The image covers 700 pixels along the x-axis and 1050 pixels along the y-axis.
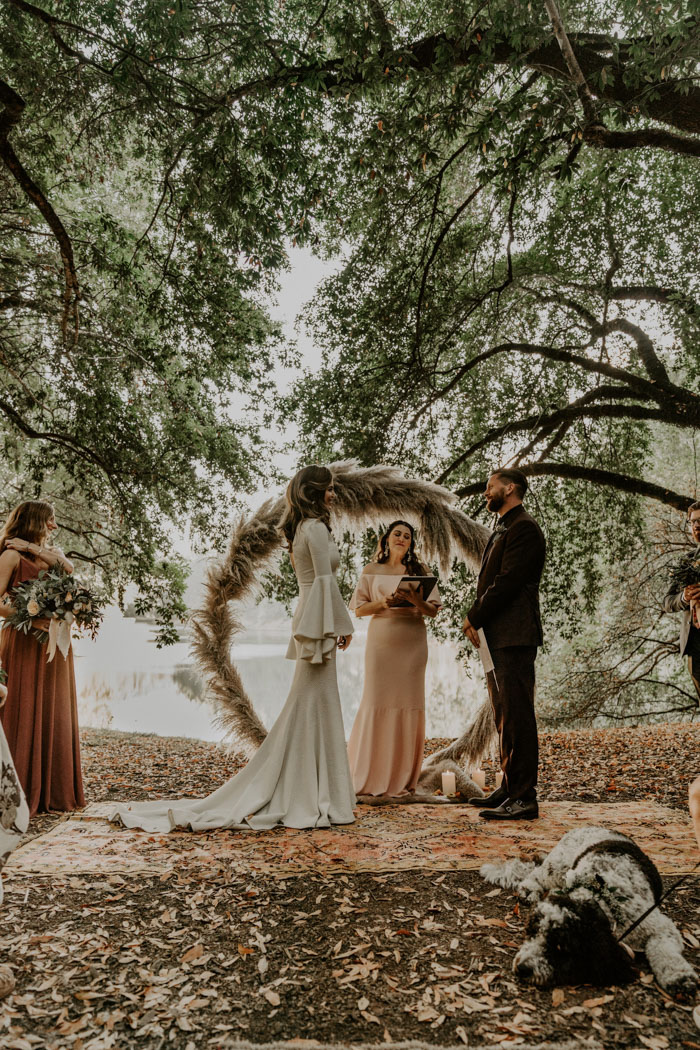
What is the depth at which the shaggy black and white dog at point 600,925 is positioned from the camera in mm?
2836

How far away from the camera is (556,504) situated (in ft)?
32.1

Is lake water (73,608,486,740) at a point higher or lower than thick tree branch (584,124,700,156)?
lower

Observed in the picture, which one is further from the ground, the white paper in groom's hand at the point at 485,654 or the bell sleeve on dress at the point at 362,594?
the bell sleeve on dress at the point at 362,594

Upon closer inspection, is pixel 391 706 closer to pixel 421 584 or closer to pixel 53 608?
pixel 421 584

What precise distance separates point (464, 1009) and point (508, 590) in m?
3.30

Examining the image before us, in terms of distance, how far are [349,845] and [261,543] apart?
2917 millimetres

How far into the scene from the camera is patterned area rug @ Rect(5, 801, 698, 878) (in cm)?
424

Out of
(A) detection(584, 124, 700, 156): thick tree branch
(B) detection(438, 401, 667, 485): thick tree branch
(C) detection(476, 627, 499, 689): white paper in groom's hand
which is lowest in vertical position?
(C) detection(476, 627, 499, 689): white paper in groom's hand

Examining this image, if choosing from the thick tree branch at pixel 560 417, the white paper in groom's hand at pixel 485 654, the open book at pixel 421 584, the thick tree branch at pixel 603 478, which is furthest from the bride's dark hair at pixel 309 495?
the thick tree branch at pixel 603 478

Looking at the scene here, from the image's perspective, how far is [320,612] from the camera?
17.9 feet

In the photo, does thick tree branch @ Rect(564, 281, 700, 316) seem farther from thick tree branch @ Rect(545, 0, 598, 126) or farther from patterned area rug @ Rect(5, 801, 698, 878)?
patterned area rug @ Rect(5, 801, 698, 878)

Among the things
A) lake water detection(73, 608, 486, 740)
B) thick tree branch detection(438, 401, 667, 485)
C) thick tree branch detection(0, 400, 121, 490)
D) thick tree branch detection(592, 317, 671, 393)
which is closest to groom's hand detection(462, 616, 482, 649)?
lake water detection(73, 608, 486, 740)

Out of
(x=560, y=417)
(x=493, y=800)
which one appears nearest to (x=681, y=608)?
(x=493, y=800)

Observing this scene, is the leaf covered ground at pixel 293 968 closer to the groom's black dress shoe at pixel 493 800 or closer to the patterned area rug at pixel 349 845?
the patterned area rug at pixel 349 845
